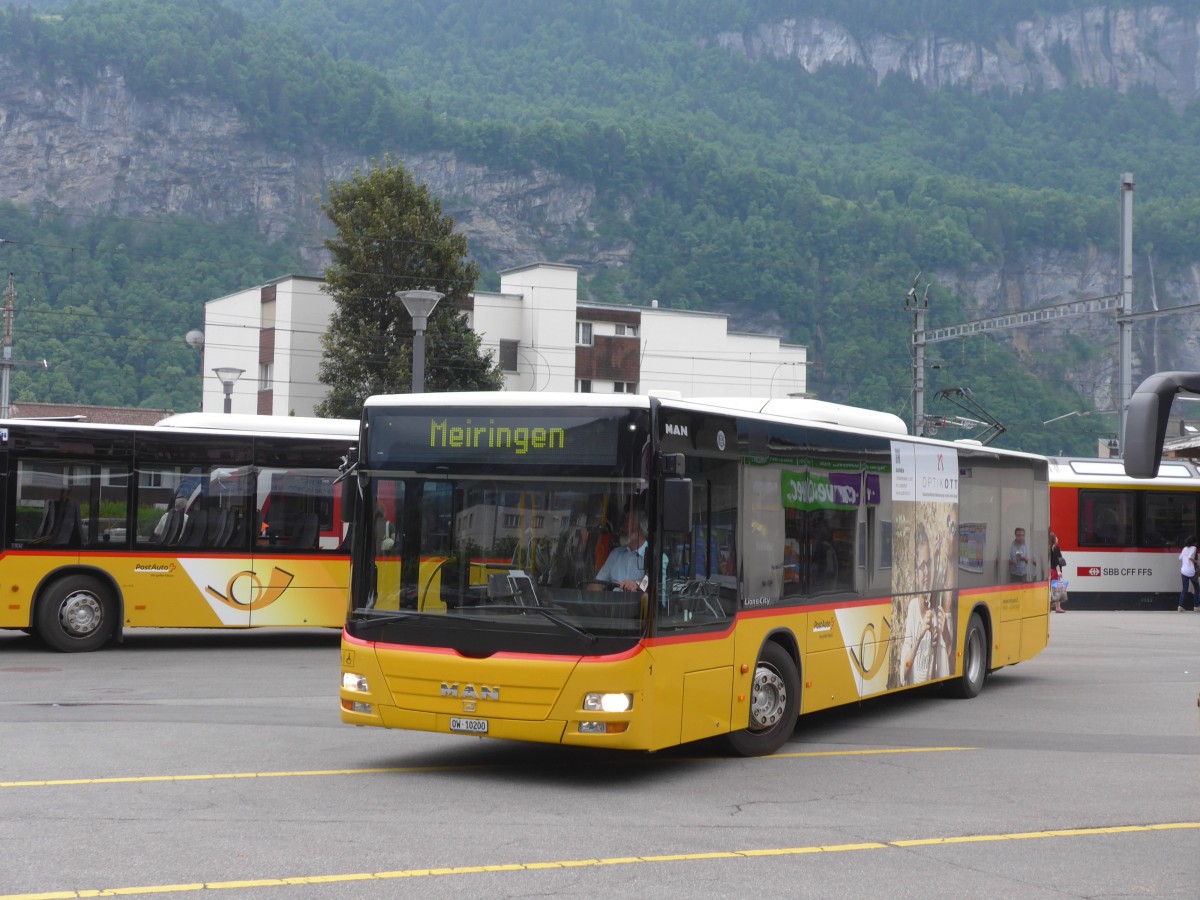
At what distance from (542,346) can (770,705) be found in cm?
5387

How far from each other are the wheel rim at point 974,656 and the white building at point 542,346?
148 ft

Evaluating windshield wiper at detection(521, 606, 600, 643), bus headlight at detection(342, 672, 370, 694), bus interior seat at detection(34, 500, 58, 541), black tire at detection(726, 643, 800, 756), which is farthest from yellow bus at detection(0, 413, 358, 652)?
windshield wiper at detection(521, 606, 600, 643)

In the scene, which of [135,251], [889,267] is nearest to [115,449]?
[135,251]

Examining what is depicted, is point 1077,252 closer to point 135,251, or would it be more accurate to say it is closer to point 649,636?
point 135,251

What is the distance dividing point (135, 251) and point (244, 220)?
145ft

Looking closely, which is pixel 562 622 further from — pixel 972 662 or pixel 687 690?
pixel 972 662

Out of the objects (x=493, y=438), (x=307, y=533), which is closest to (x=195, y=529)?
(x=307, y=533)

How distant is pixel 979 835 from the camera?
8.50 metres

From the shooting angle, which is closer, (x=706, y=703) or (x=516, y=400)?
(x=516, y=400)

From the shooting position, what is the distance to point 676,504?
9.62 meters

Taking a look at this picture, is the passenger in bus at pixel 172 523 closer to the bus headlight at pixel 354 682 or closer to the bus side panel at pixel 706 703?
the bus headlight at pixel 354 682

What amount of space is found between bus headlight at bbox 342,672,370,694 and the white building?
4891 centimetres

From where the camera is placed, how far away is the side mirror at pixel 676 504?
961cm

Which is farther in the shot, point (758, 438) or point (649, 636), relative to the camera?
point (758, 438)
